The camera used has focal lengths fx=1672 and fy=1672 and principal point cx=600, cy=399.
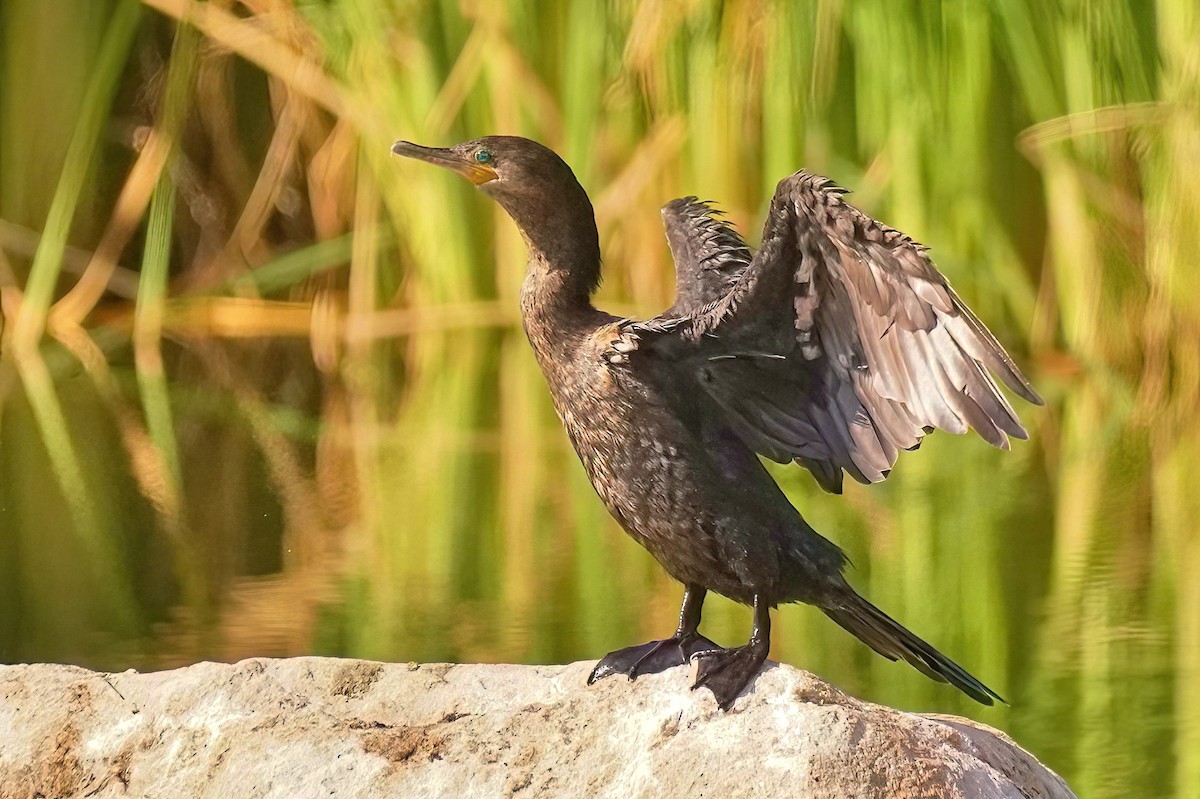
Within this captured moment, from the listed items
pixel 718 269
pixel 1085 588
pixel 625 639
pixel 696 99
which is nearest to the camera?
pixel 718 269

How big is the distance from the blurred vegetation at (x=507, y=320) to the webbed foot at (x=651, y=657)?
27.4 inches

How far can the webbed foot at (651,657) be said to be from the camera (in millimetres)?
2312

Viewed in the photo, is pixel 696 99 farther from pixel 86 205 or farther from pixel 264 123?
pixel 86 205

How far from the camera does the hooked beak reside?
8.02ft

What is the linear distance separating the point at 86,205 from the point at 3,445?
1.62 m

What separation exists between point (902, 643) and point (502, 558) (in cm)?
168

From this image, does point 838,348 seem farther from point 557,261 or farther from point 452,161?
point 452,161

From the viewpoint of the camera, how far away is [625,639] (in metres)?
3.26

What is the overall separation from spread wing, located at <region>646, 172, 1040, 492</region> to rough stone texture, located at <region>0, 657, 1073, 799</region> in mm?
363

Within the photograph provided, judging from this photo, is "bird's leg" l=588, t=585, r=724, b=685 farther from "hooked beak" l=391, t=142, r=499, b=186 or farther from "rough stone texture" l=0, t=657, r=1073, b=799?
"hooked beak" l=391, t=142, r=499, b=186

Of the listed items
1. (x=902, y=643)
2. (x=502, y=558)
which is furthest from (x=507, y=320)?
(x=902, y=643)

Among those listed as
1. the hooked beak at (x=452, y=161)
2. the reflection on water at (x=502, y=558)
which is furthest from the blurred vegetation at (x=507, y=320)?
the hooked beak at (x=452, y=161)

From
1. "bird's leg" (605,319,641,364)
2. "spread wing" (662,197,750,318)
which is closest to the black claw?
"bird's leg" (605,319,641,364)

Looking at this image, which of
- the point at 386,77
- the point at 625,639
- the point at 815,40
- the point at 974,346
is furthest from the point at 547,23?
the point at 974,346
